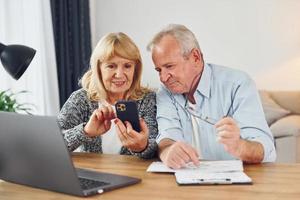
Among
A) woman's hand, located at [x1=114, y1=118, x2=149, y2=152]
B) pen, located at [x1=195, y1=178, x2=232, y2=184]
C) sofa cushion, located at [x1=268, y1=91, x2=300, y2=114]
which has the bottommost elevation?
sofa cushion, located at [x1=268, y1=91, x2=300, y2=114]

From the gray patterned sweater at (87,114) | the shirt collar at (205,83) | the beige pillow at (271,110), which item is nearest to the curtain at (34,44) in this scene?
the gray patterned sweater at (87,114)

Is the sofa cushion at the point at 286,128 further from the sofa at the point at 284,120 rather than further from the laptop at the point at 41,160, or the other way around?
the laptop at the point at 41,160

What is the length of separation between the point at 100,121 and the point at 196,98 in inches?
19.4

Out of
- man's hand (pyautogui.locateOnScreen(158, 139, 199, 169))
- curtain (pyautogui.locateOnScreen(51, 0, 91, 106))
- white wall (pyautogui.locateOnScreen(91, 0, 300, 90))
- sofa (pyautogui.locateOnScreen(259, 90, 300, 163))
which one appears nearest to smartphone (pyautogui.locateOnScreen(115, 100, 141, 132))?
man's hand (pyautogui.locateOnScreen(158, 139, 199, 169))

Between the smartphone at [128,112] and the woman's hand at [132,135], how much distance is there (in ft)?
0.05

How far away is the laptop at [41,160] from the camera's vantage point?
1.31 m

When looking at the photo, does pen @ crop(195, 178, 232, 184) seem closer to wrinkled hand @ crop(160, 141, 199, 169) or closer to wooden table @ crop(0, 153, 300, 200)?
wooden table @ crop(0, 153, 300, 200)

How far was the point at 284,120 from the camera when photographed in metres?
4.06

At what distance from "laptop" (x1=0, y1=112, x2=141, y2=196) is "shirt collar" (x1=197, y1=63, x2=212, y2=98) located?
709mm

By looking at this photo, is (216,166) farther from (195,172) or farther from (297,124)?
(297,124)

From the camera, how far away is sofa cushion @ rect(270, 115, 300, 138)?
385 centimetres

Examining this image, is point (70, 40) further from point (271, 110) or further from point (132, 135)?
point (132, 135)

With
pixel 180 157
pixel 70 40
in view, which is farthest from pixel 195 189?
pixel 70 40

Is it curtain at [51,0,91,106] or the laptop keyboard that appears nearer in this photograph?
the laptop keyboard
